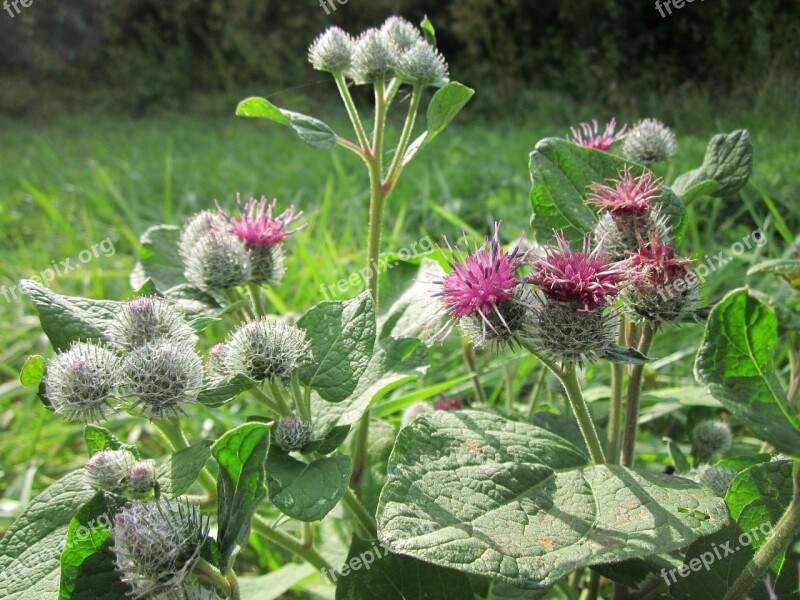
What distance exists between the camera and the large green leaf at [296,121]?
6.30 ft

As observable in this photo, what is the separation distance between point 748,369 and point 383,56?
1397mm

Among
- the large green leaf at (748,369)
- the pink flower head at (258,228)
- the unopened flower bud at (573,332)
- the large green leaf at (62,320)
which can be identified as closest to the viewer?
the large green leaf at (748,369)

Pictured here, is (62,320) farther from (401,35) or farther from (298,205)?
(298,205)

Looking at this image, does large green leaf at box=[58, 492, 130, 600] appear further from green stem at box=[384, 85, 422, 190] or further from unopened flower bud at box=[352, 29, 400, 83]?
unopened flower bud at box=[352, 29, 400, 83]

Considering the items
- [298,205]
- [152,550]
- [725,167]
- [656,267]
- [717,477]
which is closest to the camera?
[152,550]

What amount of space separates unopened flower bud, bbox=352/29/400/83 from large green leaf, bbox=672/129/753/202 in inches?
37.3

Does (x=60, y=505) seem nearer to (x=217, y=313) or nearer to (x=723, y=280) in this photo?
(x=217, y=313)

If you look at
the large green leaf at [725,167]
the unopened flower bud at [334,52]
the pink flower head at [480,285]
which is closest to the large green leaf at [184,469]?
the pink flower head at [480,285]

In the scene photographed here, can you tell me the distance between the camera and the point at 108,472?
1.45m

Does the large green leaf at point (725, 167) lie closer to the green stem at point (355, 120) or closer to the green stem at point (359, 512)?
the green stem at point (355, 120)

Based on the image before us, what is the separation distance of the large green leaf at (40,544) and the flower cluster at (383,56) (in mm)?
1386

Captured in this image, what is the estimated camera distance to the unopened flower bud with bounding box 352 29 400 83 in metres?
2.05

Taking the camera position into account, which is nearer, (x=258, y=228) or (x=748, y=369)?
(x=748, y=369)

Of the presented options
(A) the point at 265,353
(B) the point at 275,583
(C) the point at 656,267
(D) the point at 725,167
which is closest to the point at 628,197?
(C) the point at 656,267
